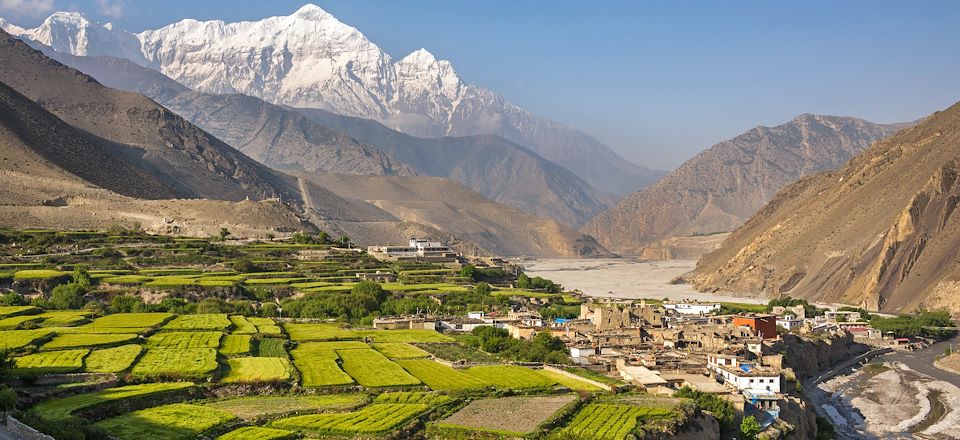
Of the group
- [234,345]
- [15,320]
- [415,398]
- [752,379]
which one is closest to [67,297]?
[15,320]

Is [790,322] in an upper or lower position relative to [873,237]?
lower

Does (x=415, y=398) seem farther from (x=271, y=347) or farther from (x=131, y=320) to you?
(x=131, y=320)

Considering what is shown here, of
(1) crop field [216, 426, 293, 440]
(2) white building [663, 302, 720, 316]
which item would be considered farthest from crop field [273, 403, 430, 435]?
(2) white building [663, 302, 720, 316]

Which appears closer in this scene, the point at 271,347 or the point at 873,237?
the point at 271,347

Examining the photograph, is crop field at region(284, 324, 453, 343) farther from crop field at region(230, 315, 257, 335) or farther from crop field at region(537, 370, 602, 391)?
crop field at region(537, 370, 602, 391)

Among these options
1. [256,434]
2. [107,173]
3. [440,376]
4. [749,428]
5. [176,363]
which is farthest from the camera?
[107,173]

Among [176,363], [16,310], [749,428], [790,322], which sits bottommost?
[749,428]

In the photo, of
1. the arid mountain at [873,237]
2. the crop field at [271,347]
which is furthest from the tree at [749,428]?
the arid mountain at [873,237]
